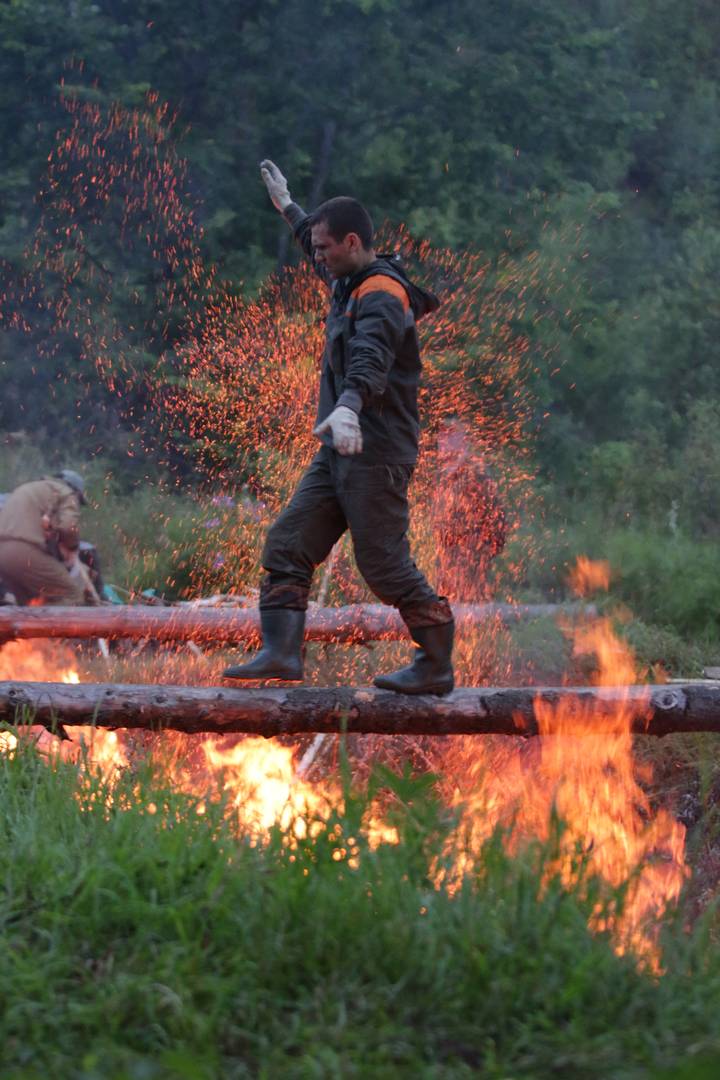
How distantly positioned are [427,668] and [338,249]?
5.18 feet

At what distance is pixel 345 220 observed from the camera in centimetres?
506

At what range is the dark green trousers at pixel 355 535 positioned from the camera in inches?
197

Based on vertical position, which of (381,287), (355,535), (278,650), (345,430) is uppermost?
(381,287)

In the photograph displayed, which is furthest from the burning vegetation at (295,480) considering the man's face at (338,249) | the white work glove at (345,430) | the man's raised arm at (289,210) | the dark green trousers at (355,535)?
the man's raised arm at (289,210)

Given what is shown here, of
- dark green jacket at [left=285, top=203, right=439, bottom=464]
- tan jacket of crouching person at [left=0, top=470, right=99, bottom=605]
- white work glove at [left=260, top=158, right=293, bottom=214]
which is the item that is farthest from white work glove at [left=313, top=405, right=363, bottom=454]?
tan jacket of crouching person at [left=0, top=470, right=99, bottom=605]

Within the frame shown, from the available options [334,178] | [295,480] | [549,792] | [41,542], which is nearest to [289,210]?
[549,792]

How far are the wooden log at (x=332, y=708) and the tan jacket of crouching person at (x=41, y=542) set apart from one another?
5318mm

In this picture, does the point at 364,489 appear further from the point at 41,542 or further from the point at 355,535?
the point at 41,542

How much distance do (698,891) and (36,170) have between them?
16.0 metres

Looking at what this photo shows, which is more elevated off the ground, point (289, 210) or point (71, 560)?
point (289, 210)

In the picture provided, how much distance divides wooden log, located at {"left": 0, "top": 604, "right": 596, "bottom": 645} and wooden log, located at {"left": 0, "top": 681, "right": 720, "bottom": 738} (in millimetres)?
2877

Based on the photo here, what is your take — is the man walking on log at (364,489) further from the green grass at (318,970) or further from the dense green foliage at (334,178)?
the dense green foliage at (334,178)

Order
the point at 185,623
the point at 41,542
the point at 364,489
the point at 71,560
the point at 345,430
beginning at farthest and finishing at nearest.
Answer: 1. the point at 71,560
2. the point at 41,542
3. the point at 185,623
4. the point at 364,489
5. the point at 345,430

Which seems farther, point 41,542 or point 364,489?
point 41,542
